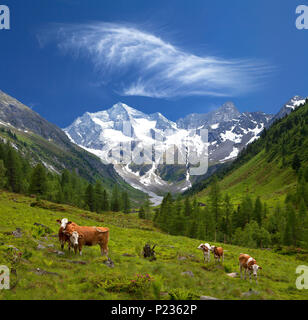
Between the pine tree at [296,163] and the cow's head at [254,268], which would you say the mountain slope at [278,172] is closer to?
the pine tree at [296,163]

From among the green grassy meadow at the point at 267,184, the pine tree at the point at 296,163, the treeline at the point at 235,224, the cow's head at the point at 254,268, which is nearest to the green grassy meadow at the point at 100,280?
the cow's head at the point at 254,268

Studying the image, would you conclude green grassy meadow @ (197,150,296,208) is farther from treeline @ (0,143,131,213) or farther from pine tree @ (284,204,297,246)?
treeline @ (0,143,131,213)

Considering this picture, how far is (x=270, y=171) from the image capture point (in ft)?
582

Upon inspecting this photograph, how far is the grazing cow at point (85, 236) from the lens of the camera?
56.0 feet

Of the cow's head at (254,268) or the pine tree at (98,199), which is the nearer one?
the cow's head at (254,268)

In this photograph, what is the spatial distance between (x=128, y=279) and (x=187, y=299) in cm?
346

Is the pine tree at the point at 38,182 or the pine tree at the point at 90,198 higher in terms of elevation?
the pine tree at the point at 38,182

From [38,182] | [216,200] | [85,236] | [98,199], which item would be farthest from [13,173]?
[85,236]
